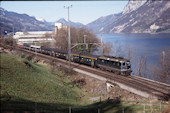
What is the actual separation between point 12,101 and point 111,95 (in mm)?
14605

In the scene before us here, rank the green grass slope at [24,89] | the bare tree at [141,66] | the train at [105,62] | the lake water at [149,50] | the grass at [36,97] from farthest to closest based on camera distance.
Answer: the lake water at [149,50], the bare tree at [141,66], the train at [105,62], the green grass slope at [24,89], the grass at [36,97]

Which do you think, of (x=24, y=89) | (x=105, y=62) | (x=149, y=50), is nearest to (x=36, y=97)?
(x=24, y=89)

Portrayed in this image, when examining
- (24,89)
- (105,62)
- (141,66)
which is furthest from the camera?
(141,66)

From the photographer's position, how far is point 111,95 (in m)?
25.9

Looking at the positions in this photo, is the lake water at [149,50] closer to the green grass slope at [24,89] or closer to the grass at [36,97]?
the grass at [36,97]


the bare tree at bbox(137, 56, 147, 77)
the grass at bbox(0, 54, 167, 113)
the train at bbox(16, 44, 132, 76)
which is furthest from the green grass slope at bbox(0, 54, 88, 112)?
the bare tree at bbox(137, 56, 147, 77)

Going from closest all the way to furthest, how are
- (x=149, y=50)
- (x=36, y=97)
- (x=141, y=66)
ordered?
1. (x=36, y=97)
2. (x=141, y=66)
3. (x=149, y=50)

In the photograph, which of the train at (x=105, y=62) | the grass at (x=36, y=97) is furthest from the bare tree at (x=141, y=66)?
the grass at (x=36, y=97)

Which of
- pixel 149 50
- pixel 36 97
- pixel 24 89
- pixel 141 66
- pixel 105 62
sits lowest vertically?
pixel 141 66

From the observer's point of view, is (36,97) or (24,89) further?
(24,89)

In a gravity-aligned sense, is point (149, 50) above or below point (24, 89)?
above

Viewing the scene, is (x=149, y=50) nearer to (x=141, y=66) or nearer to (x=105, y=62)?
(x=141, y=66)

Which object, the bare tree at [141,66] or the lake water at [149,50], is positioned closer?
the bare tree at [141,66]

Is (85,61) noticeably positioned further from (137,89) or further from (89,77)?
(137,89)
